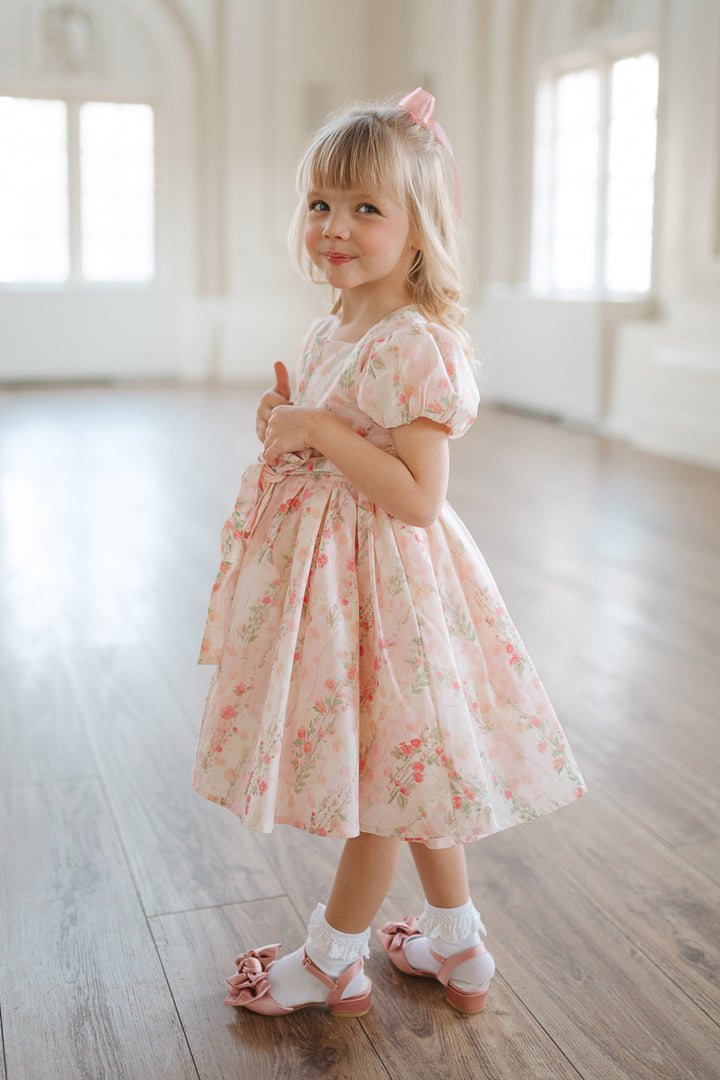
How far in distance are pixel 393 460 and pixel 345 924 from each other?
2.14ft

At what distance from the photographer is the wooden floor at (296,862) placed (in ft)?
5.15

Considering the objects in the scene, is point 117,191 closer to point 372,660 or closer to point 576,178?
point 576,178

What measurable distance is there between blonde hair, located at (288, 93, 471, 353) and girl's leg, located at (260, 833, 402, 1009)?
27.9 inches

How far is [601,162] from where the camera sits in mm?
8320

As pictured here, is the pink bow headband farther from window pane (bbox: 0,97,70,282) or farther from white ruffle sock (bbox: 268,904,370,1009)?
window pane (bbox: 0,97,70,282)

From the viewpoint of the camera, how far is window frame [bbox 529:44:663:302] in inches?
301

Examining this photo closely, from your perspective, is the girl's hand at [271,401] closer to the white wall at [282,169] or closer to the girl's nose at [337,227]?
the girl's nose at [337,227]

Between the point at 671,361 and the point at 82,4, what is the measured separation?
6.29 m

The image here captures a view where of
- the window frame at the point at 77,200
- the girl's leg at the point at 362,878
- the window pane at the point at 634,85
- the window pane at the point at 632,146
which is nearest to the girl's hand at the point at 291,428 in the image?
the girl's leg at the point at 362,878

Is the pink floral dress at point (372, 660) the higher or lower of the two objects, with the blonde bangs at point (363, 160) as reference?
lower

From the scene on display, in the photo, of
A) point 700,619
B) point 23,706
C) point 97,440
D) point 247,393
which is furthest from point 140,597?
point 247,393

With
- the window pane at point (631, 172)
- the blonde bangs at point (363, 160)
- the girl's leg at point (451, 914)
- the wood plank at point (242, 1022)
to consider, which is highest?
the window pane at point (631, 172)

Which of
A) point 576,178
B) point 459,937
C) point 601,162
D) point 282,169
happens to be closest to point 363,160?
point 459,937

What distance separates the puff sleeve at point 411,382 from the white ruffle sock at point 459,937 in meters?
0.71
